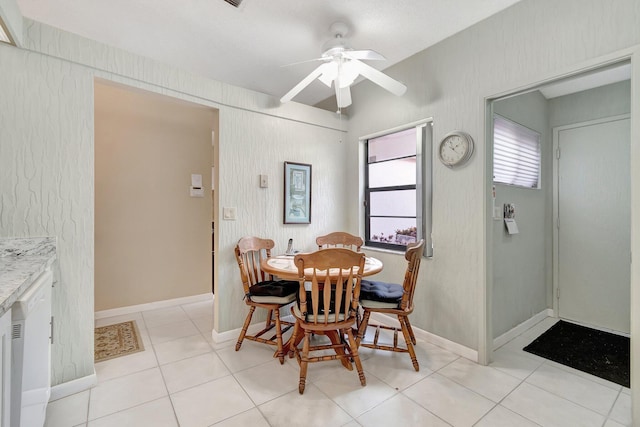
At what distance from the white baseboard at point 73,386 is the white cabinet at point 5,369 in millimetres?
1102

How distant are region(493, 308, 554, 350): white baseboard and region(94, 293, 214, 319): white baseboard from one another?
11.0ft

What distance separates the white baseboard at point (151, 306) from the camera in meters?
3.12

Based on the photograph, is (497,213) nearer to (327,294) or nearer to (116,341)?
Answer: (327,294)

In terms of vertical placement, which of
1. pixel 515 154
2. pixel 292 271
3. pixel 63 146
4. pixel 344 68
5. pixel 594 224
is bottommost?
pixel 292 271

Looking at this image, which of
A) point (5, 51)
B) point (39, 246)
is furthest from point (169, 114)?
point (39, 246)

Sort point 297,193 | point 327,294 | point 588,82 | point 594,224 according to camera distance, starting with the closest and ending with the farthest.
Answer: point 327,294, point 588,82, point 594,224, point 297,193

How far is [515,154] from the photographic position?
9.12ft

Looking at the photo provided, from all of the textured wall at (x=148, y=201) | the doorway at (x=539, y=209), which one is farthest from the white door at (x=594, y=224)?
the textured wall at (x=148, y=201)

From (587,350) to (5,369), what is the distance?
370 centimetres

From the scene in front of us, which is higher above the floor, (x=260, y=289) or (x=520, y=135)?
(x=520, y=135)

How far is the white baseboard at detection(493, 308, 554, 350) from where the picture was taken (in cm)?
248

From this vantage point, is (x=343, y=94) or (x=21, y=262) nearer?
(x=21, y=262)

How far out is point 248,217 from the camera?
8.94ft

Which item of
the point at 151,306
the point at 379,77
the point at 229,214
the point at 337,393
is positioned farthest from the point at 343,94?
the point at 151,306
